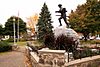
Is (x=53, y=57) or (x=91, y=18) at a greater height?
(x=91, y=18)

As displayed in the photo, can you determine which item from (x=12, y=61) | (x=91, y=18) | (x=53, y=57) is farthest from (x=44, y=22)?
(x=53, y=57)

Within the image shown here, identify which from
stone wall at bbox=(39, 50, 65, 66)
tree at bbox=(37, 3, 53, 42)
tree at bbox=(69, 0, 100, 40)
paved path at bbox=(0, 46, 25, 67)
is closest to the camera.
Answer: stone wall at bbox=(39, 50, 65, 66)

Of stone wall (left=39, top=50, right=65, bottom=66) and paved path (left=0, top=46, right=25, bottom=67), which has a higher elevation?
stone wall (left=39, top=50, right=65, bottom=66)

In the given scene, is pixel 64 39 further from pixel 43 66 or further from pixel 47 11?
pixel 47 11

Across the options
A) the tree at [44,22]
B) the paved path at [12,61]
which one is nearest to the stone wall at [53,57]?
the paved path at [12,61]

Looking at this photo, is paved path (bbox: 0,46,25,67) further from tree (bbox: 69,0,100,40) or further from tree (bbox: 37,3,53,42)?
tree (bbox: 37,3,53,42)

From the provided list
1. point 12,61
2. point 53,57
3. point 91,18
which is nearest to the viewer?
point 53,57

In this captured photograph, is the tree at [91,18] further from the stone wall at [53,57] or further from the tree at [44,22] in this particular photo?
the stone wall at [53,57]

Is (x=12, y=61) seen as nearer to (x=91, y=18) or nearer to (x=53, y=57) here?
(x=53, y=57)

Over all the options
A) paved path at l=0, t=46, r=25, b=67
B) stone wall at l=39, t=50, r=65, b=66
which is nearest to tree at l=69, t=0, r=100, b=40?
paved path at l=0, t=46, r=25, b=67

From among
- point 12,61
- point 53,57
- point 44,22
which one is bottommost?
point 12,61

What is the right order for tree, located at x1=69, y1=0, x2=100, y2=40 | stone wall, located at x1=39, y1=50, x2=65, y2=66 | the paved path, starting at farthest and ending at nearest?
tree, located at x1=69, y1=0, x2=100, y2=40
the paved path
stone wall, located at x1=39, y1=50, x2=65, y2=66

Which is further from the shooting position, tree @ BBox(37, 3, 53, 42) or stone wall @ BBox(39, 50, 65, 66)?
tree @ BBox(37, 3, 53, 42)

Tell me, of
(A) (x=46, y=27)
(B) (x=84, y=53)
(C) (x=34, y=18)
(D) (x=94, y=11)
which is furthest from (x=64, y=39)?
(C) (x=34, y=18)
